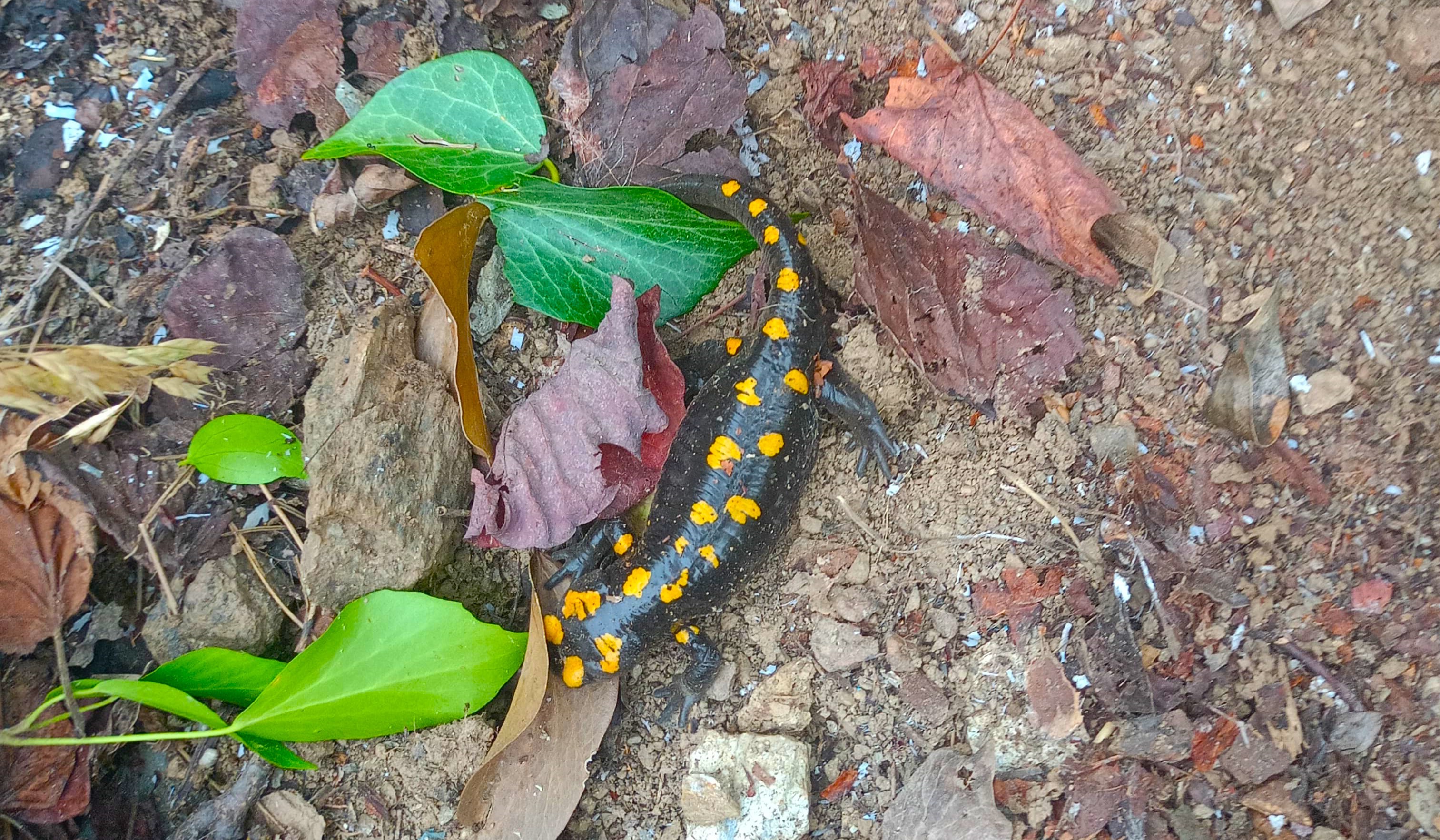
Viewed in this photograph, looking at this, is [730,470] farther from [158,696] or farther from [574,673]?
[158,696]

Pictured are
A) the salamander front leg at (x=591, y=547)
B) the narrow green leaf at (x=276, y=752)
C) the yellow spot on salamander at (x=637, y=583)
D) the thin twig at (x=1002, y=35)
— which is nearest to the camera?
the narrow green leaf at (x=276, y=752)

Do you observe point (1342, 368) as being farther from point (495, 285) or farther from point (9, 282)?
point (9, 282)

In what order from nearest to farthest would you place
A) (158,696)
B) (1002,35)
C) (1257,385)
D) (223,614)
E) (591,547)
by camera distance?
1. (158,696)
2. (1257,385)
3. (223,614)
4. (1002,35)
5. (591,547)

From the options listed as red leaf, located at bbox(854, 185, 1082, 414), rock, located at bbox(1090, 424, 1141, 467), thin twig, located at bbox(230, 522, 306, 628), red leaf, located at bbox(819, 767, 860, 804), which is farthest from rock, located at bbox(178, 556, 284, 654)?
rock, located at bbox(1090, 424, 1141, 467)

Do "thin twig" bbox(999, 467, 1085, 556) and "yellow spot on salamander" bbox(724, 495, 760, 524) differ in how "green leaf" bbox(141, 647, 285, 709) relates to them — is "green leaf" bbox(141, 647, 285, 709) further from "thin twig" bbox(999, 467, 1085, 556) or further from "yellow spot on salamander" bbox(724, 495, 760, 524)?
"thin twig" bbox(999, 467, 1085, 556)

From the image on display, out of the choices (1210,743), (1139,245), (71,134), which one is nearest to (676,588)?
(1210,743)

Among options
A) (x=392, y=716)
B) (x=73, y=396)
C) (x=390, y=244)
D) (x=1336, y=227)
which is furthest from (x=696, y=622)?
(x=1336, y=227)

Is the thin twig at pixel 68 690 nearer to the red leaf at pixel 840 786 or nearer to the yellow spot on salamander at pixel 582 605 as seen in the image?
the yellow spot on salamander at pixel 582 605

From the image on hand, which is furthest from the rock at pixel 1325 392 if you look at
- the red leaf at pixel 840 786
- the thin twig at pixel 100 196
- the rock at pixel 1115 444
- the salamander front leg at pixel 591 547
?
the thin twig at pixel 100 196
